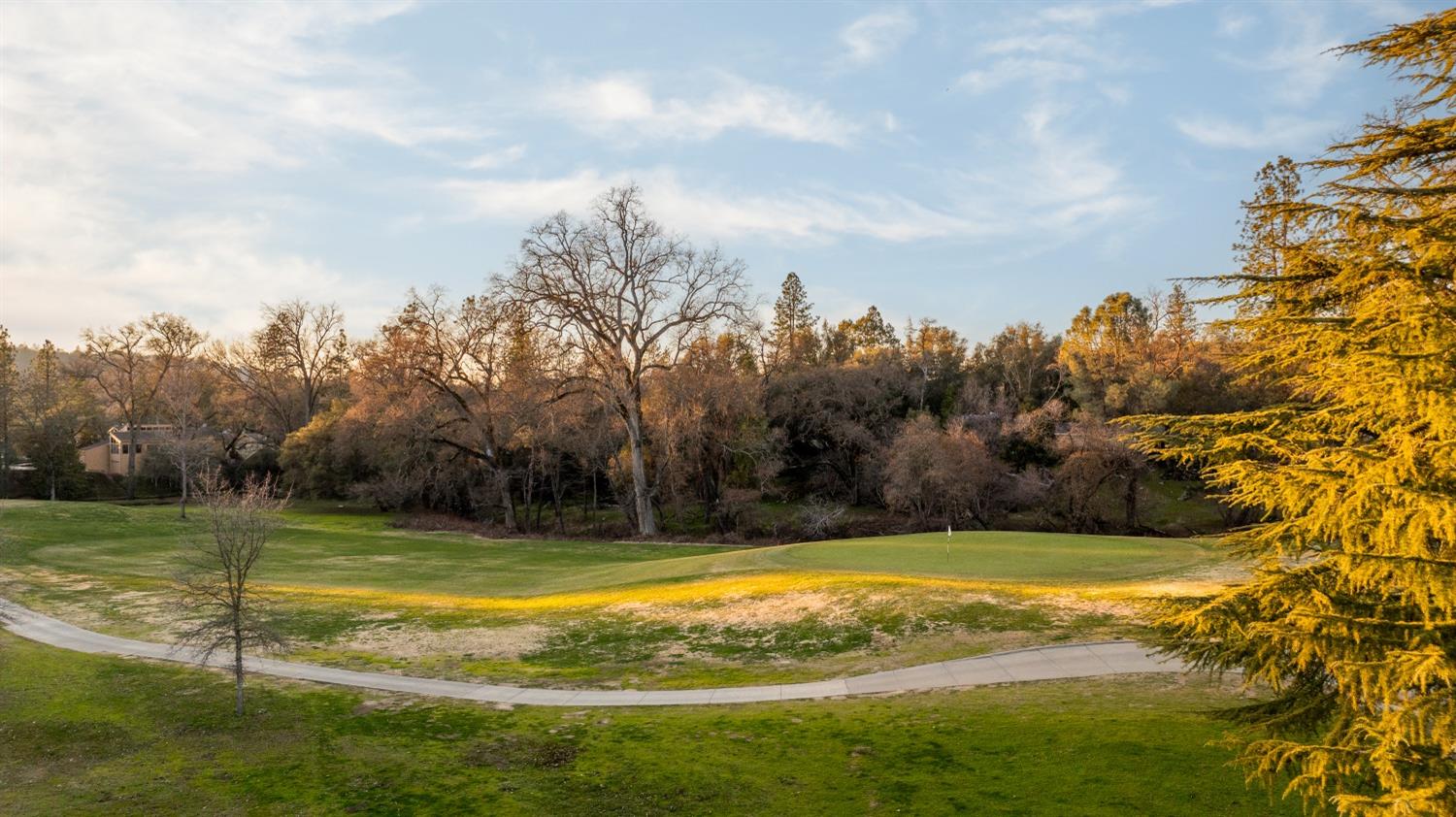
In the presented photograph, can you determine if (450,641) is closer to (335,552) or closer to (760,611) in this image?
(760,611)

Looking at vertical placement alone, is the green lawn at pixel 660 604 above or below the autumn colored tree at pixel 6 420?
below

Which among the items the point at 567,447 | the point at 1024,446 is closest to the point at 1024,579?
the point at 1024,446

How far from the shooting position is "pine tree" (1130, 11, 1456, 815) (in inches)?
229

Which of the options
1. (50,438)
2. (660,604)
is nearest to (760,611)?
(660,604)

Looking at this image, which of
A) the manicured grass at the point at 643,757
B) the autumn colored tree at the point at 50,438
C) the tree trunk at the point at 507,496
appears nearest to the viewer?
the manicured grass at the point at 643,757

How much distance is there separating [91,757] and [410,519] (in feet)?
140

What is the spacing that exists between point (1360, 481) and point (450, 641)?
62.1ft

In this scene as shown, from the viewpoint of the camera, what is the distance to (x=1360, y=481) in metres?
6.25

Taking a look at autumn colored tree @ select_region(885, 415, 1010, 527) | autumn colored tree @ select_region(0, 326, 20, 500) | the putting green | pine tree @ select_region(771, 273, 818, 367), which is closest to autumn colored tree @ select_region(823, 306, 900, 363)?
pine tree @ select_region(771, 273, 818, 367)

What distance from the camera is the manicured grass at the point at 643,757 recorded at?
33.5 feet

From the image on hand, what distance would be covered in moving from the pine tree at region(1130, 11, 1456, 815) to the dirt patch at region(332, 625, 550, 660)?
1520 cm

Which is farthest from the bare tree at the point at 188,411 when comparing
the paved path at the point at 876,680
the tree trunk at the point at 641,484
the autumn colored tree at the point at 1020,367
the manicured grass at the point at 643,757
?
the autumn colored tree at the point at 1020,367

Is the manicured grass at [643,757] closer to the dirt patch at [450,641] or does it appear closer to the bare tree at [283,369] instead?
the dirt patch at [450,641]

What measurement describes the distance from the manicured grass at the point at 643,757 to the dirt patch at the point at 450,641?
11.8 feet
